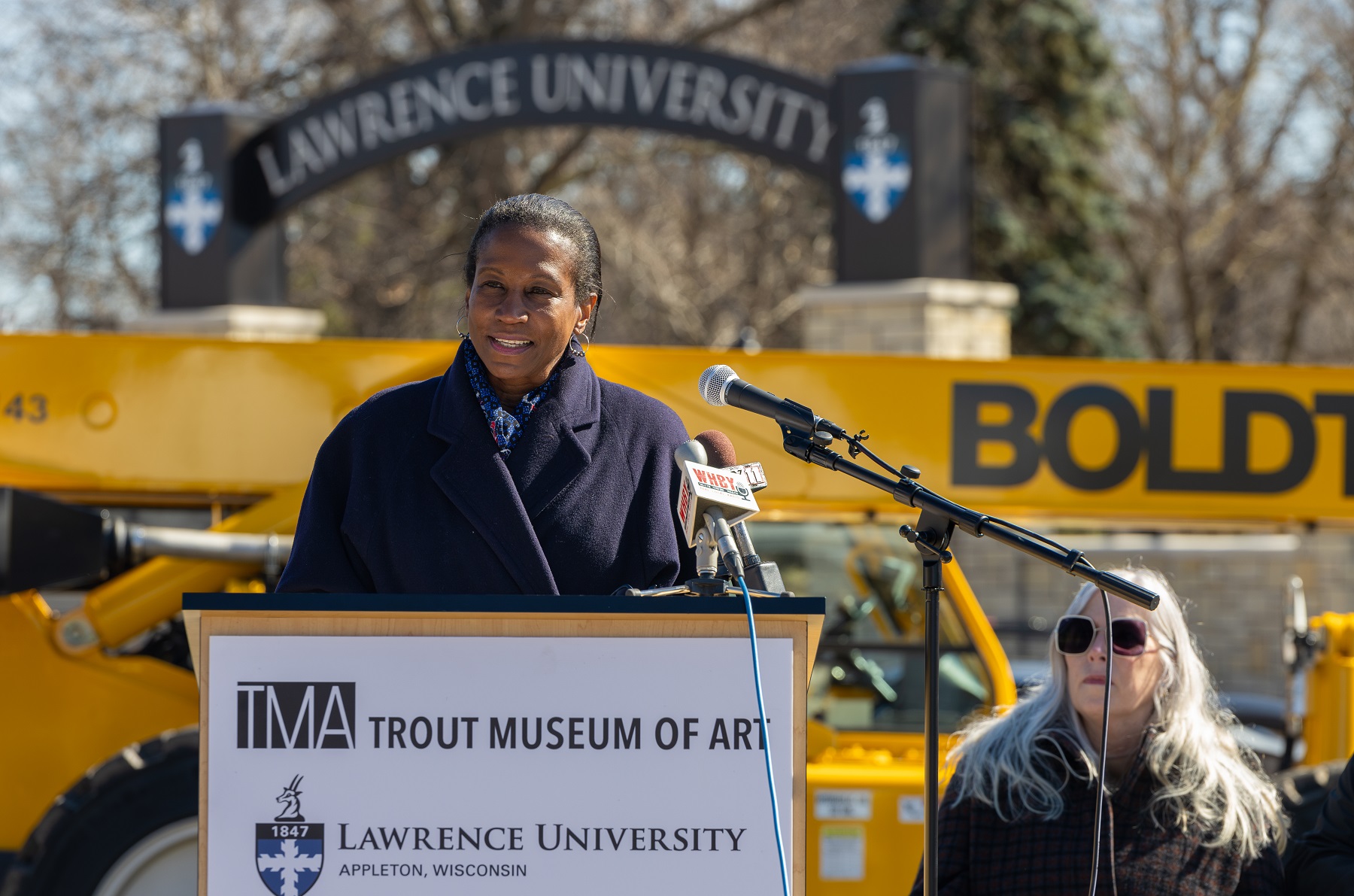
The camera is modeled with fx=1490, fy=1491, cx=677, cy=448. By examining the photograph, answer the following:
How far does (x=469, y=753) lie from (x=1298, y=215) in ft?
65.4

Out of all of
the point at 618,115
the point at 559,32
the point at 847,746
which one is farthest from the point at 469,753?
the point at 559,32

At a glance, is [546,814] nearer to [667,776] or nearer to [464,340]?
[667,776]

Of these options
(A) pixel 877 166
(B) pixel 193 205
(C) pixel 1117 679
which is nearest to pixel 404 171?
(B) pixel 193 205

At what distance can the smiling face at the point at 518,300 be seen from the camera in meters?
2.32

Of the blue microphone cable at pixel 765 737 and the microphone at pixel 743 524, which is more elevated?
A: the microphone at pixel 743 524

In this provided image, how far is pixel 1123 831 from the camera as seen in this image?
298cm

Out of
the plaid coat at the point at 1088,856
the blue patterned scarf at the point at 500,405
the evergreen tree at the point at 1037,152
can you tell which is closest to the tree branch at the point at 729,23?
the evergreen tree at the point at 1037,152

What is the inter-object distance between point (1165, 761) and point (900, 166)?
6855 millimetres

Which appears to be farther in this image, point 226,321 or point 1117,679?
point 226,321

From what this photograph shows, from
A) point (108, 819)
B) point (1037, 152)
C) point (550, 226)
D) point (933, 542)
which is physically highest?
point (1037, 152)

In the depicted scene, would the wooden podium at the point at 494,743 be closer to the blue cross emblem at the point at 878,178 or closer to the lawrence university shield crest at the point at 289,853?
the lawrence university shield crest at the point at 289,853

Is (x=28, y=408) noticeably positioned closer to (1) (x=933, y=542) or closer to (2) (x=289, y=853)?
(2) (x=289, y=853)

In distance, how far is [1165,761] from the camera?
2.99 metres

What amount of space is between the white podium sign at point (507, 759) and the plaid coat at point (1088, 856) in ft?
3.77
